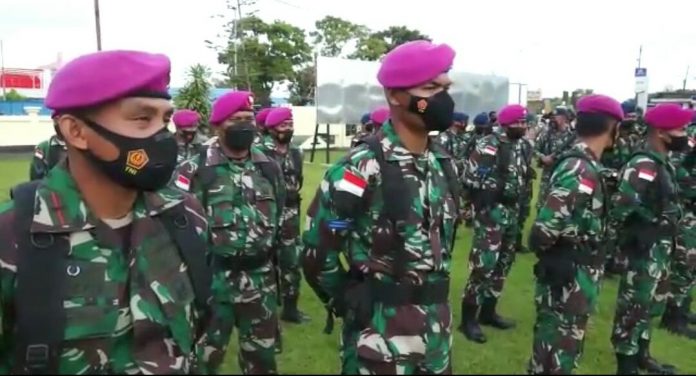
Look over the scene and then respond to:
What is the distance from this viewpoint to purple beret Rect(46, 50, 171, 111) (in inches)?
66.2

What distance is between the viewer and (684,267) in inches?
221

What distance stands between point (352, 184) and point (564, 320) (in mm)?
1967

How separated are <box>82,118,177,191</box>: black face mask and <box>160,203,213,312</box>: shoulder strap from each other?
0.10 meters

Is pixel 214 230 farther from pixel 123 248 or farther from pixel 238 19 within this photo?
pixel 238 19

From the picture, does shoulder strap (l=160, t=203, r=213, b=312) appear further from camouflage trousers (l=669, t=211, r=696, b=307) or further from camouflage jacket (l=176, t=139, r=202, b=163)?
camouflage trousers (l=669, t=211, r=696, b=307)

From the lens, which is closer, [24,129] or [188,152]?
[188,152]

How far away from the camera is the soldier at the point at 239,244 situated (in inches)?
148

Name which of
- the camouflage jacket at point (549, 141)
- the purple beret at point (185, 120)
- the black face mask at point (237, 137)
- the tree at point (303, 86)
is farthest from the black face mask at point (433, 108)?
the tree at point (303, 86)

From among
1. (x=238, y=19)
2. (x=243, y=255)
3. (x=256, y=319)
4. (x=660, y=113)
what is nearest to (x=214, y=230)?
(x=243, y=255)

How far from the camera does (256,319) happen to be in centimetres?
385

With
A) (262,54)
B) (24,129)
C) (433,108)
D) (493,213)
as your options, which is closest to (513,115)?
(493,213)

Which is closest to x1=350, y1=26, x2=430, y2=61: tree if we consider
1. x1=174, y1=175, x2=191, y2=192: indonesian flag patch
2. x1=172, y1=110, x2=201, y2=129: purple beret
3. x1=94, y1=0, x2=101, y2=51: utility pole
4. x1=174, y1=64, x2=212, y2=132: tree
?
x1=174, y1=64, x2=212, y2=132: tree

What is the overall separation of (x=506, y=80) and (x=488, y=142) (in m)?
17.6

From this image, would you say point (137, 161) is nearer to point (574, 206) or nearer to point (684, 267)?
point (574, 206)
